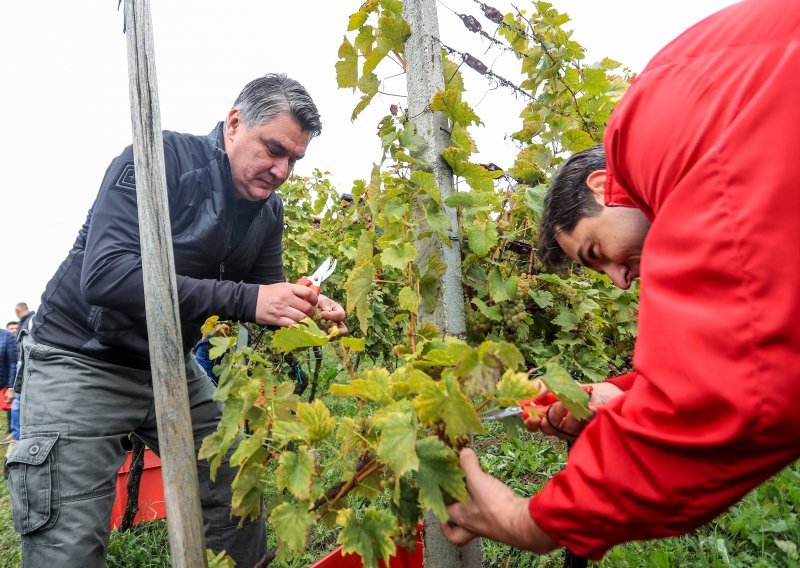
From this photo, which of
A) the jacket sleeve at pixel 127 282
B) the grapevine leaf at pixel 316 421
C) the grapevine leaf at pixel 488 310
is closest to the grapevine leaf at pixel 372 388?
the grapevine leaf at pixel 316 421

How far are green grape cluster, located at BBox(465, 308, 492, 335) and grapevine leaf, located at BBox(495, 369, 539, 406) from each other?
0.88 metres

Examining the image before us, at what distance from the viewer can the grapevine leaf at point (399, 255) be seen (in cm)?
139

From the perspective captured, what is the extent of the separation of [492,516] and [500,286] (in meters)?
0.83

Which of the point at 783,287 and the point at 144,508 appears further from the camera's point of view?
the point at 144,508

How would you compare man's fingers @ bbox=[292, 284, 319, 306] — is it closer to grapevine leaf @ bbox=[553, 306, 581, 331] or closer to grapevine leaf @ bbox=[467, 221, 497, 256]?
grapevine leaf @ bbox=[467, 221, 497, 256]

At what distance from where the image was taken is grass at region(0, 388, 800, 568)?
7.26 feet

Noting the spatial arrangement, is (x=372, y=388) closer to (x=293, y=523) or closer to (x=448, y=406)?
(x=448, y=406)

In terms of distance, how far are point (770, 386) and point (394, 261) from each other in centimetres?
89

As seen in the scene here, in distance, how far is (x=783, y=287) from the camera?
0.70 metres

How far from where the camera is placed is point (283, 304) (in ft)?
4.92

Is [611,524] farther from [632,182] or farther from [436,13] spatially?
[436,13]

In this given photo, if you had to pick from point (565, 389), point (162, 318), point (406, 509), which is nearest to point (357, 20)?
point (162, 318)

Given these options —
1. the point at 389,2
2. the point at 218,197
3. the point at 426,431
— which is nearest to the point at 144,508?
the point at 218,197

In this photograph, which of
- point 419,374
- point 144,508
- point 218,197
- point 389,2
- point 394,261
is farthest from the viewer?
point 144,508
